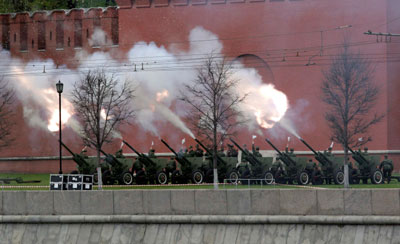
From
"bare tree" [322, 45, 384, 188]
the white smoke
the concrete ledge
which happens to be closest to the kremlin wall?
the white smoke

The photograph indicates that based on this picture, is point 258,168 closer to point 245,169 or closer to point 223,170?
point 245,169

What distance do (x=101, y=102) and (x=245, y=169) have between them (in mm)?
9728

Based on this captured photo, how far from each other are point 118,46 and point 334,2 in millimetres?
13869

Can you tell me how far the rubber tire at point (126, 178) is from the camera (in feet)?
144

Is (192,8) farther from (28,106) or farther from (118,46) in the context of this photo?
(28,106)

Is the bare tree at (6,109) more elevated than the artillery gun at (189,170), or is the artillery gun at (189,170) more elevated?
the bare tree at (6,109)

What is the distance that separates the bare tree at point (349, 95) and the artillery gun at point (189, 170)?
23.0 feet

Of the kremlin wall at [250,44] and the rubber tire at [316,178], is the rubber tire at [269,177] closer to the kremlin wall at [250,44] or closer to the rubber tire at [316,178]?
the rubber tire at [316,178]

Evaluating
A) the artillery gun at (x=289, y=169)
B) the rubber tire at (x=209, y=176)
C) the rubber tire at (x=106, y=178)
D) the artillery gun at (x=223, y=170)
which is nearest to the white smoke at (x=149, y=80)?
the artillery gun at (x=223, y=170)

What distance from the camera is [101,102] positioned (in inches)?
1854

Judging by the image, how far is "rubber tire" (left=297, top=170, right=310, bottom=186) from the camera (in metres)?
41.4

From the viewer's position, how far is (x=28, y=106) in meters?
54.9

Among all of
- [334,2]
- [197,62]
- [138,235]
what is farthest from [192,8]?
[138,235]

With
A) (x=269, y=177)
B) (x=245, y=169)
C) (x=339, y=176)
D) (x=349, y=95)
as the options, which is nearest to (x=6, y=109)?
(x=245, y=169)
